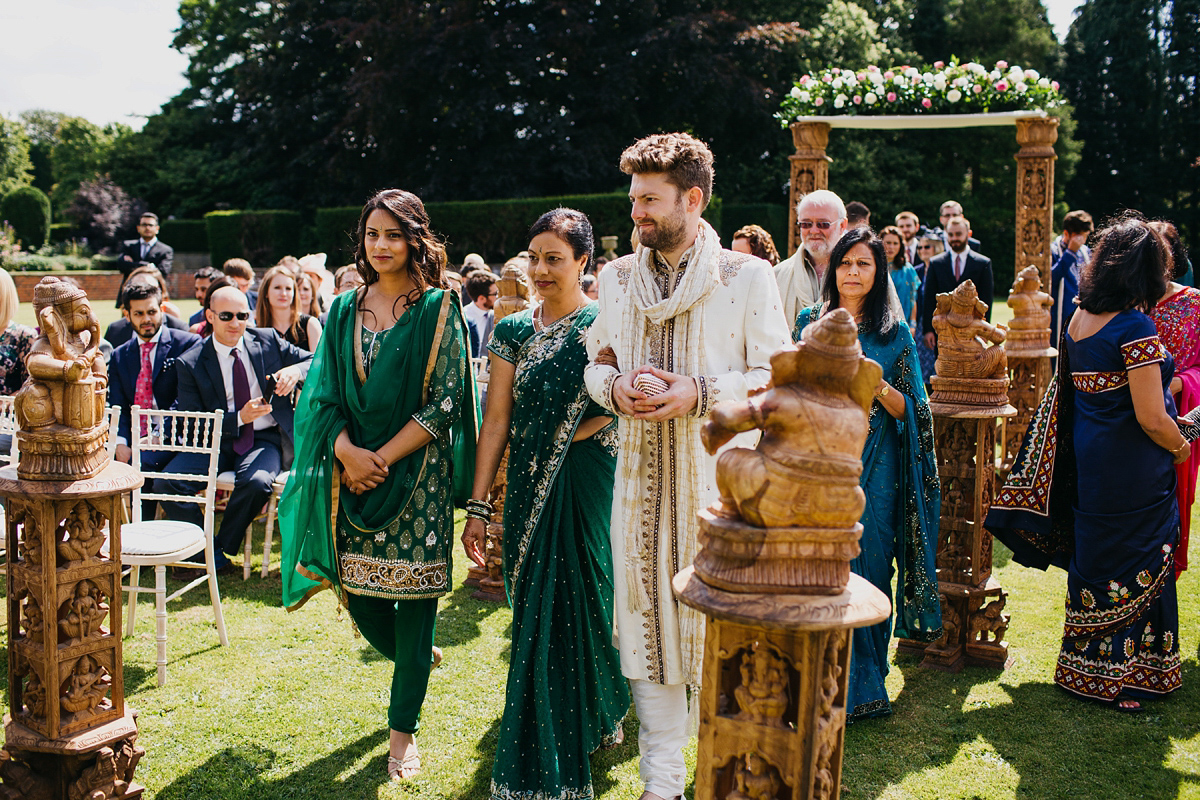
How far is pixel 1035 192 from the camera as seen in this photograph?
8.92 metres

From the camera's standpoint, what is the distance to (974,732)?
3.60 meters

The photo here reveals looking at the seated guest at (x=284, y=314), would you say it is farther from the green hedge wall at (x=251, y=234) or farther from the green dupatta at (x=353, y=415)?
the green hedge wall at (x=251, y=234)

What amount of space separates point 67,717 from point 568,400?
5.95 feet

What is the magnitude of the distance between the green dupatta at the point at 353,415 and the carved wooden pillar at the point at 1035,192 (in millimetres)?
7328

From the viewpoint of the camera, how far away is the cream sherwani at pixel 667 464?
282 centimetres

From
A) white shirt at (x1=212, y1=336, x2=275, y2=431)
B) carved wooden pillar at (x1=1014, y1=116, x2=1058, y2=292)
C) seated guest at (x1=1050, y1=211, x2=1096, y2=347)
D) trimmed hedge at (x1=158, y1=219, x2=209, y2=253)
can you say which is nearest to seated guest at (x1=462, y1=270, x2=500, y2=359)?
white shirt at (x1=212, y1=336, x2=275, y2=431)

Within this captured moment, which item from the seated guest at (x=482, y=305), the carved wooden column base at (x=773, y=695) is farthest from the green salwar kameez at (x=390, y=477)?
the seated guest at (x=482, y=305)

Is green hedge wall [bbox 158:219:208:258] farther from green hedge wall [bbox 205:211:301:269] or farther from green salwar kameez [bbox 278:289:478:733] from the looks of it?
green salwar kameez [bbox 278:289:478:733]

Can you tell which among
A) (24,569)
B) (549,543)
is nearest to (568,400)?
(549,543)

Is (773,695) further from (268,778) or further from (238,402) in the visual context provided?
(238,402)

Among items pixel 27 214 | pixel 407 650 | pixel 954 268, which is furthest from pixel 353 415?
pixel 27 214

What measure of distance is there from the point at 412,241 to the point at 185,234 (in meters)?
28.9

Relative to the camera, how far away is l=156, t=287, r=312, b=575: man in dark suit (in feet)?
18.0

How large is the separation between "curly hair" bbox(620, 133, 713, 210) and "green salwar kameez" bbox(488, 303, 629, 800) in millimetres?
597
